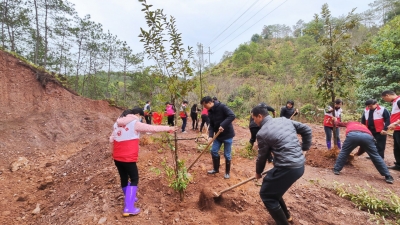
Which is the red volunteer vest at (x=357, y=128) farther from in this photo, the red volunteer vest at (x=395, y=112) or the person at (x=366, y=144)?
the red volunteer vest at (x=395, y=112)

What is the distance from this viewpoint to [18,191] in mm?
5141

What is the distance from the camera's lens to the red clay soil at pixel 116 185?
10.2 feet

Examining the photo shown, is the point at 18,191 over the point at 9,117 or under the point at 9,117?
under

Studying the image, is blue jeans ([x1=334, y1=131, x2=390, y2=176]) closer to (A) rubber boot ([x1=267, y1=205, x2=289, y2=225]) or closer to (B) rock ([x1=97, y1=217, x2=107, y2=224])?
(A) rubber boot ([x1=267, y1=205, x2=289, y2=225])

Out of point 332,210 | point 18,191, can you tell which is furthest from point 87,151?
point 332,210

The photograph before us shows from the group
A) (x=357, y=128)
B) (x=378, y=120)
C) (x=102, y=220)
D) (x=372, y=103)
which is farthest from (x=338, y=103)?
(x=102, y=220)

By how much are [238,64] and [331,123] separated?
34.7m

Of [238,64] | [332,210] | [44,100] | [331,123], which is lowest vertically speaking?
[332,210]

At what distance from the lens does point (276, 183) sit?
2484 mm

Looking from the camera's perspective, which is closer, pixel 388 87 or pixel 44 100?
pixel 388 87

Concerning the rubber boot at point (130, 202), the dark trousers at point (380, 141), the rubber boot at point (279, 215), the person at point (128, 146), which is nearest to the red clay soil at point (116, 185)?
the rubber boot at point (130, 202)

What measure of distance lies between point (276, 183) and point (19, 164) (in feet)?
24.7

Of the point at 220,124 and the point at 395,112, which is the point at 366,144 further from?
the point at 220,124

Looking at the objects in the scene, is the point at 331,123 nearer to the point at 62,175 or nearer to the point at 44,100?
the point at 62,175
